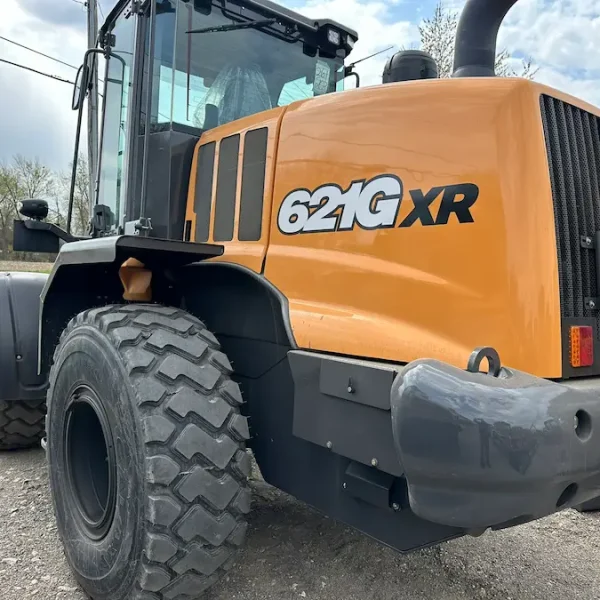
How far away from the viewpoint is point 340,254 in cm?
225

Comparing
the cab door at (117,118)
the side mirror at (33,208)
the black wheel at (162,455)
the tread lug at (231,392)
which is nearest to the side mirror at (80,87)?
the cab door at (117,118)

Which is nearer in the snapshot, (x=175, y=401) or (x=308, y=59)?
(x=175, y=401)

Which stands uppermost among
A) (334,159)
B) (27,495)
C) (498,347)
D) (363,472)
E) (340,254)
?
(334,159)

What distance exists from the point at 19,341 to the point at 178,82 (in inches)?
76.1

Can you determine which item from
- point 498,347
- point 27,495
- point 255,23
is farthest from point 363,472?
point 27,495

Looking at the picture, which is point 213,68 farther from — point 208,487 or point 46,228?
point 208,487

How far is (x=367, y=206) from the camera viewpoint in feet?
7.14

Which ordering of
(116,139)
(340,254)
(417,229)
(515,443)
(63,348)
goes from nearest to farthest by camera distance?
(515,443) → (417,229) → (340,254) → (63,348) → (116,139)

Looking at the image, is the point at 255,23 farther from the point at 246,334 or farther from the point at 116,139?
the point at 246,334

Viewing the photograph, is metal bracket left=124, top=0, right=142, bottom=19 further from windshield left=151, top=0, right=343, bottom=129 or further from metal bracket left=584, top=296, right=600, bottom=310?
metal bracket left=584, top=296, right=600, bottom=310

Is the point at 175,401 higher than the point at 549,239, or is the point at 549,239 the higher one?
the point at 549,239

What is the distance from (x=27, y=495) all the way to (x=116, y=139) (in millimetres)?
2156

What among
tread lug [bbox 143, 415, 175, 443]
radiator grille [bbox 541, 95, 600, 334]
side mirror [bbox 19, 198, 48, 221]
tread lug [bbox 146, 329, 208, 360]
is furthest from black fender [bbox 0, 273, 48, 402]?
radiator grille [bbox 541, 95, 600, 334]

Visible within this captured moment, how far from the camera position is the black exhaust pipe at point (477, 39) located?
90.1 inches
